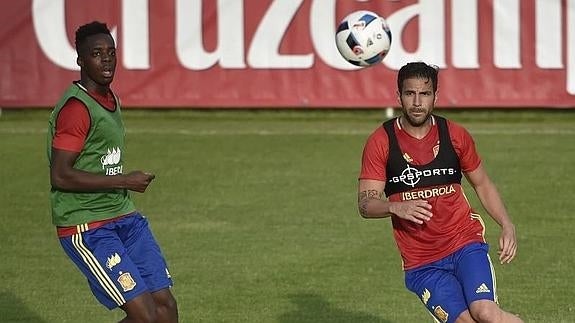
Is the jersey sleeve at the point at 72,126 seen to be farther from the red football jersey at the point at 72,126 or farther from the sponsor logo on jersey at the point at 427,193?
the sponsor logo on jersey at the point at 427,193

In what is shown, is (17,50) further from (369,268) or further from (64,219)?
(64,219)

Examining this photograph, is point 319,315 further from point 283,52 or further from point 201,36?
point 201,36

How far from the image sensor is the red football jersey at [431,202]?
29.4 feet

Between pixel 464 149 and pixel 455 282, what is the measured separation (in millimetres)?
834

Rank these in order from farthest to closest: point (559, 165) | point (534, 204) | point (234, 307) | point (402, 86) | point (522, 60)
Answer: point (522, 60) → point (559, 165) → point (534, 204) → point (234, 307) → point (402, 86)

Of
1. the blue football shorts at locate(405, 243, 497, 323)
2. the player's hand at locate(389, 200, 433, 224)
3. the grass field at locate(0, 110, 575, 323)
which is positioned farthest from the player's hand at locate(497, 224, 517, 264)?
the grass field at locate(0, 110, 575, 323)

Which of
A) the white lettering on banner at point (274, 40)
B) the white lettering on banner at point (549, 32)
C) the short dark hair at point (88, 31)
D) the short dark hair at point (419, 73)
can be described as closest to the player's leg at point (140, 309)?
the short dark hair at point (88, 31)

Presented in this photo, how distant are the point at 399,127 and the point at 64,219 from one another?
7.10ft

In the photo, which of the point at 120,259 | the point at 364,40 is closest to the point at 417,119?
the point at 120,259

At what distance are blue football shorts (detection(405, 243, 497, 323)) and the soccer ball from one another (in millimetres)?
6635

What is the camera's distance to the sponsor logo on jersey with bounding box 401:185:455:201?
8.95 meters

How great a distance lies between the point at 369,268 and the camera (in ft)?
45.5

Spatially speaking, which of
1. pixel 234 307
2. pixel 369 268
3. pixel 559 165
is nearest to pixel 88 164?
pixel 234 307

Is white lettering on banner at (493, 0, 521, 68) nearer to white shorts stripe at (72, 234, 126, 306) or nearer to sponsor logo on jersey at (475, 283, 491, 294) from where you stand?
sponsor logo on jersey at (475, 283, 491, 294)
